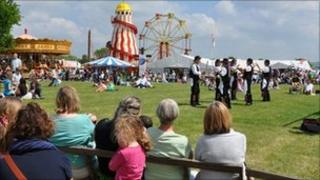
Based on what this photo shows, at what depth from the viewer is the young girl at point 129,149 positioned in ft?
19.6

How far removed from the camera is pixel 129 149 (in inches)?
237

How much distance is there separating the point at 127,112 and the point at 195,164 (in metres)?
1.12

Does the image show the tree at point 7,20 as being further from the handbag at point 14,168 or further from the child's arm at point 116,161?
the handbag at point 14,168

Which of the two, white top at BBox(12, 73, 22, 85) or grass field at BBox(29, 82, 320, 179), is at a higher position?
white top at BBox(12, 73, 22, 85)

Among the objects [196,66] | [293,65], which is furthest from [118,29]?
[196,66]

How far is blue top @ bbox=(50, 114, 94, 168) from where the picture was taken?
6749mm

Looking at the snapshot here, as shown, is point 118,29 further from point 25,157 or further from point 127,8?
point 25,157

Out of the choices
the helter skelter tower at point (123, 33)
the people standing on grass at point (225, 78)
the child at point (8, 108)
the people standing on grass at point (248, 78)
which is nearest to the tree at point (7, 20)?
the helter skelter tower at point (123, 33)

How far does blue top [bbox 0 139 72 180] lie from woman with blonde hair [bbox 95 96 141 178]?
1536 millimetres

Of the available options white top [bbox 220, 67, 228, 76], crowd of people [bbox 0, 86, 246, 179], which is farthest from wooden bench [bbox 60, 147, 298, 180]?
white top [bbox 220, 67, 228, 76]

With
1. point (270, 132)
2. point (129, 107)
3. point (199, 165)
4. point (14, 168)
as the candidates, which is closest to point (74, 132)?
point (129, 107)

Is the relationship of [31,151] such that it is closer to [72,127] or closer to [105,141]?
[105,141]

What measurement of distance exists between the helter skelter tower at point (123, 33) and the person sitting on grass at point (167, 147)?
74.6 meters

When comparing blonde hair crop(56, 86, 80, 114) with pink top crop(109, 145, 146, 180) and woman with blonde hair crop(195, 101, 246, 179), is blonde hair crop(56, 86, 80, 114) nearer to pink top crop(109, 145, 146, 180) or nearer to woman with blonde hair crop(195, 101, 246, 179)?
pink top crop(109, 145, 146, 180)
